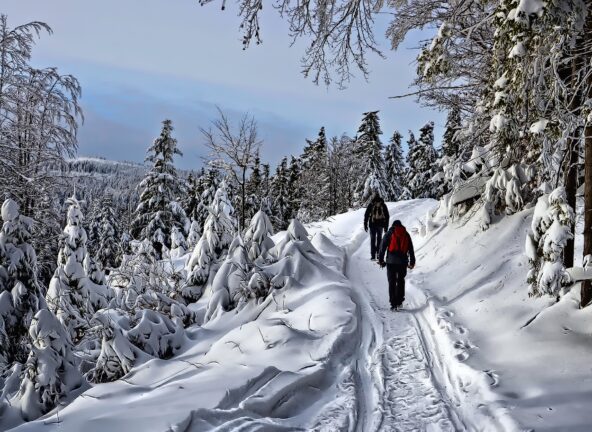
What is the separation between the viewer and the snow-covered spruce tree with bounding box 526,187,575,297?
221 inches

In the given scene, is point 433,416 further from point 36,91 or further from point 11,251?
point 36,91

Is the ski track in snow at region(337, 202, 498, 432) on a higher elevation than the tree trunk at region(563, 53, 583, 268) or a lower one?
lower

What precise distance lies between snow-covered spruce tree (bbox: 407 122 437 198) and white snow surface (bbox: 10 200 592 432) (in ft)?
122

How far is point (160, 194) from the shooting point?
3297 cm

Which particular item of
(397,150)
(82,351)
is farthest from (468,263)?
(397,150)

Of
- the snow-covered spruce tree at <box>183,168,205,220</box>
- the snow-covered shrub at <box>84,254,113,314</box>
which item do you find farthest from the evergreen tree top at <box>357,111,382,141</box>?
the snow-covered shrub at <box>84,254,113,314</box>

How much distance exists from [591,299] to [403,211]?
2029 cm

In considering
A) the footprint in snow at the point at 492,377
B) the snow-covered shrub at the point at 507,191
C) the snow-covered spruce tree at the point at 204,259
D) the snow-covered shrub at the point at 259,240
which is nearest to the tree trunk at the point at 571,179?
the footprint in snow at the point at 492,377

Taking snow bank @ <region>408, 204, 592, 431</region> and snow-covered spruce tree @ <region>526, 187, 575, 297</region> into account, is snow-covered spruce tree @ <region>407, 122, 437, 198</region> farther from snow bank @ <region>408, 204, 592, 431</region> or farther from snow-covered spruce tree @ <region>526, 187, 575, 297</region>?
snow-covered spruce tree @ <region>526, 187, 575, 297</region>

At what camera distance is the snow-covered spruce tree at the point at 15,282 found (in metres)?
8.65

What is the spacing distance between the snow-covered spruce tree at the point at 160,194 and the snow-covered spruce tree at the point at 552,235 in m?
29.3

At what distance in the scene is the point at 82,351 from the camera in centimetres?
812

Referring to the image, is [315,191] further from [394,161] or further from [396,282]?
[396,282]

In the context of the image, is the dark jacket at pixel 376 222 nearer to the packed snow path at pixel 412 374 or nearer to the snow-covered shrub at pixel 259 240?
the packed snow path at pixel 412 374
